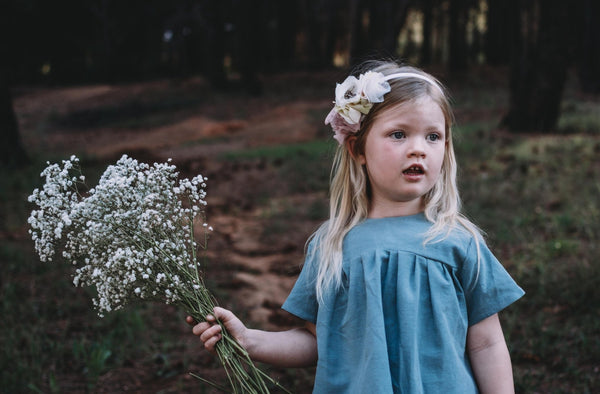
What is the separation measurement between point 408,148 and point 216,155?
9.20 metres

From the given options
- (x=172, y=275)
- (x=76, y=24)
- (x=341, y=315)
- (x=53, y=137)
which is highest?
(x=76, y=24)

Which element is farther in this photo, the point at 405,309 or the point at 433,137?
the point at 433,137

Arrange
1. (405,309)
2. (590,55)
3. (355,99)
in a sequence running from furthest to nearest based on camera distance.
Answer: (590,55), (355,99), (405,309)

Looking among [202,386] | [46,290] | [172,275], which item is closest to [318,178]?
[46,290]

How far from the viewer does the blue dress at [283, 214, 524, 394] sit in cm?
189

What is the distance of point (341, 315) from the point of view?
6.75ft

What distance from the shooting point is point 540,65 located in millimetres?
8734

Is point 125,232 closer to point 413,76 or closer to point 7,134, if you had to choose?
point 413,76

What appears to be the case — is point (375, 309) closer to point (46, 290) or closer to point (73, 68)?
point (46, 290)

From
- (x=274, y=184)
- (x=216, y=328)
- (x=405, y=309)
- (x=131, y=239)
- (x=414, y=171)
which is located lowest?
(x=274, y=184)

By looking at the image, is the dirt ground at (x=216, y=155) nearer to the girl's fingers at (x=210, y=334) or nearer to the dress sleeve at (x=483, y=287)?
the girl's fingers at (x=210, y=334)

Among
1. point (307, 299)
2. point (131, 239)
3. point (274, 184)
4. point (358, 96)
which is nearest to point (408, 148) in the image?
point (358, 96)

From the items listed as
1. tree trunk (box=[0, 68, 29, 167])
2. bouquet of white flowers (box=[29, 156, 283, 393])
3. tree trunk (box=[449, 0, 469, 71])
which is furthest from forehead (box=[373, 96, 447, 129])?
tree trunk (box=[449, 0, 469, 71])

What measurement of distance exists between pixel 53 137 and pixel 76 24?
44.7ft
